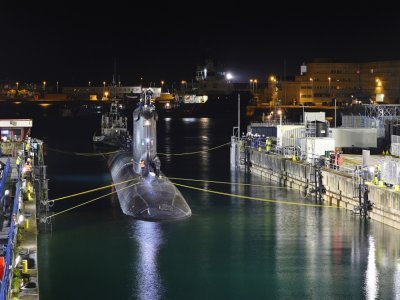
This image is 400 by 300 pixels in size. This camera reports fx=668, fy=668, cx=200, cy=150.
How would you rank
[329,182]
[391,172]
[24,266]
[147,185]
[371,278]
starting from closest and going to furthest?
1. [24,266]
2. [371,278]
3. [391,172]
4. [147,185]
5. [329,182]

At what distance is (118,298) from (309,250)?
8.39m

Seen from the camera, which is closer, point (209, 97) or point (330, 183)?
point (330, 183)

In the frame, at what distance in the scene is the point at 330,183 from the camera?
34.0m

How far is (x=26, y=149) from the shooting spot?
36.7 metres

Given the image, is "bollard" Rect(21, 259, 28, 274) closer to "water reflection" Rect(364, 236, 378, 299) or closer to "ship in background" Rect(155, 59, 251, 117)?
"water reflection" Rect(364, 236, 378, 299)

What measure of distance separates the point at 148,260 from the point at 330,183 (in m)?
13.6

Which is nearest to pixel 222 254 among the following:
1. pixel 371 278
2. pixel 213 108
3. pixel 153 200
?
pixel 153 200

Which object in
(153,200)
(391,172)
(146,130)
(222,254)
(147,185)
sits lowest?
(222,254)

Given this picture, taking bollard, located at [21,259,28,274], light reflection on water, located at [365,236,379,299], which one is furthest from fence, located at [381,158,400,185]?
bollard, located at [21,259,28,274]

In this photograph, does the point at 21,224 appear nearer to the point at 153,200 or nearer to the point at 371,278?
the point at 153,200

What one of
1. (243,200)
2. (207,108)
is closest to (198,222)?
(243,200)

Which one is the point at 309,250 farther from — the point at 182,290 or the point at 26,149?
the point at 26,149

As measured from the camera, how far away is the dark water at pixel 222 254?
2033 cm

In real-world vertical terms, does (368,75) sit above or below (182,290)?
above
